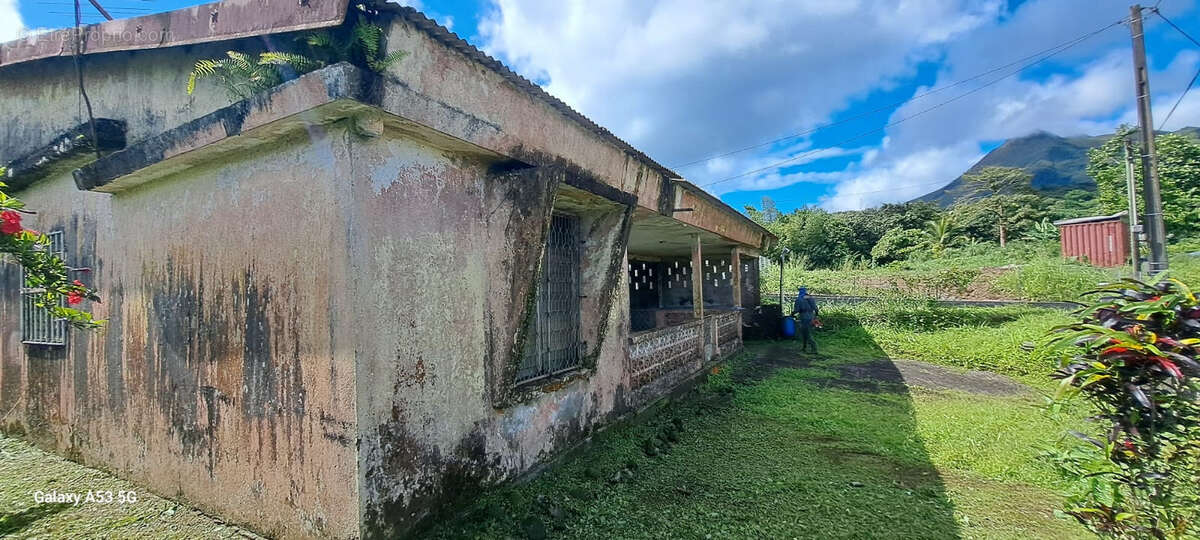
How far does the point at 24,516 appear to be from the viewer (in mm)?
3633

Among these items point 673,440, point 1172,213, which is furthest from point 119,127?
point 1172,213

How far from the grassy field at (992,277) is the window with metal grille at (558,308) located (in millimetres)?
10592

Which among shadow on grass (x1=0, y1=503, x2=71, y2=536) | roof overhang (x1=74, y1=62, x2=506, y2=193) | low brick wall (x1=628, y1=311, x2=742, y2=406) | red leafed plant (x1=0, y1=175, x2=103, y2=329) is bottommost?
shadow on grass (x1=0, y1=503, x2=71, y2=536)

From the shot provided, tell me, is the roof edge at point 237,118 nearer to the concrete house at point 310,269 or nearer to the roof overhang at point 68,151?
the concrete house at point 310,269

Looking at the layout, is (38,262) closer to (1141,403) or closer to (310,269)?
(310,269)

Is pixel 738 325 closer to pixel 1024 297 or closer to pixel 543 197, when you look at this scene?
pixel 543 197

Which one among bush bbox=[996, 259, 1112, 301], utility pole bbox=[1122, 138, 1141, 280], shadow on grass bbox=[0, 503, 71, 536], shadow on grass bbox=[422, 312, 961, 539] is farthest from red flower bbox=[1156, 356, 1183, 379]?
bush bbox=[996, 259, 1112, 301]

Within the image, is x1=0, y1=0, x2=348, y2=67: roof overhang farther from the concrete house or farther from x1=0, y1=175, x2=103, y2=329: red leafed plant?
x1=0, y1=175, x2=103, y2=329: red leafed plant

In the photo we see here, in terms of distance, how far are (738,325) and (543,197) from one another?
7974mm

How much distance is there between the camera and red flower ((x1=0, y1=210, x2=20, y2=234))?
2855mm

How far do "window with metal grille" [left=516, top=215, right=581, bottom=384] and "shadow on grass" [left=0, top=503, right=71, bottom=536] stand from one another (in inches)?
142

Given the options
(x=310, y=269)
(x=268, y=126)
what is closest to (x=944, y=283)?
(x=310, y=269)

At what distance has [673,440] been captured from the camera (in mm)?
5176

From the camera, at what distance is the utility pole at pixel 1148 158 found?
8297 millimetres
